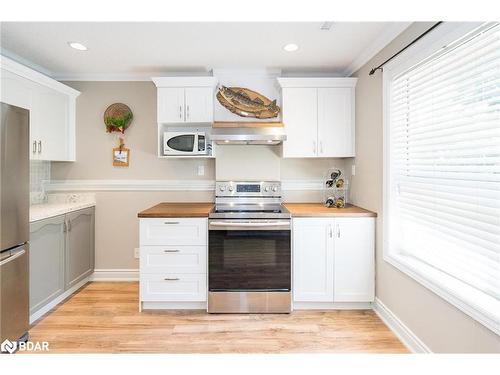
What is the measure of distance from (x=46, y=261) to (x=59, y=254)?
0.54 feet

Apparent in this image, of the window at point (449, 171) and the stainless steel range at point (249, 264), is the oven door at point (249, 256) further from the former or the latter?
the window at point (449, 171)

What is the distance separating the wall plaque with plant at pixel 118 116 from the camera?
10.8 feet

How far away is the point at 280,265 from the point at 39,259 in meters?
2.02

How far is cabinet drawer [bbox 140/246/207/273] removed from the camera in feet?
8.56

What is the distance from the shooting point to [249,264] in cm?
258

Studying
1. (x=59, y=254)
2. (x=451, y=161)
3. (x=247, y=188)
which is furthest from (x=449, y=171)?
(x=59, y=254)

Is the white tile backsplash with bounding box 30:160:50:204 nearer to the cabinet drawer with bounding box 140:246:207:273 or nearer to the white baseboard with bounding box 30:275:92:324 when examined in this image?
the white baseboard with bounding box 30:275:92:324

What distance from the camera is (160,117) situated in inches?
119

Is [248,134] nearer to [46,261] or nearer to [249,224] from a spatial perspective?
[249,224]

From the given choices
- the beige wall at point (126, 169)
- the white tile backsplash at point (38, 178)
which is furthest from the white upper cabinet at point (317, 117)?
the white tile backsplash at point (38, 178)

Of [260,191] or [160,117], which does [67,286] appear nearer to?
[160,117]

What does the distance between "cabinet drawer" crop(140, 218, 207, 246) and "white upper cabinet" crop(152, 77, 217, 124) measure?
1.06 metres

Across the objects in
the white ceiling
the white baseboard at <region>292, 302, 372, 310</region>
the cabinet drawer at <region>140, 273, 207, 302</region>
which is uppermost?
the white ceiling

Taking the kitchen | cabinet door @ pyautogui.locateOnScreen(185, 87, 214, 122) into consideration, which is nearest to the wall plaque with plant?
the kitchen
